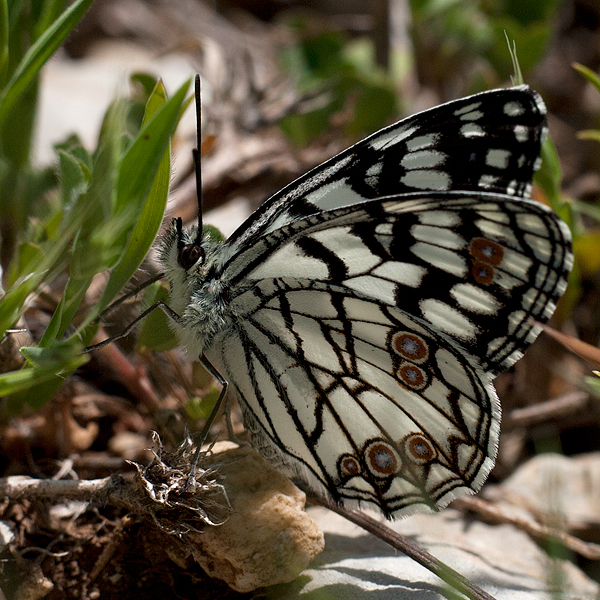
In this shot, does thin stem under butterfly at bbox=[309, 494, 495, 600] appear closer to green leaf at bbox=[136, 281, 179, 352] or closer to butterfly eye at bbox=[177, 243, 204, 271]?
green leaf at bbox=[136, 281, 179, 352]

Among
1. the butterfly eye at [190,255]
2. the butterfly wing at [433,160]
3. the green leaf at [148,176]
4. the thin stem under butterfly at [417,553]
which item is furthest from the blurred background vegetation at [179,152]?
the thin stem under butterfly at [417,553]

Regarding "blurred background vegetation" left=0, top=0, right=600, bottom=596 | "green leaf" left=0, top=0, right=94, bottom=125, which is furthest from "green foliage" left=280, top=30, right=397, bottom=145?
"green leaf" left=0, top=0, right=94, bottom=125

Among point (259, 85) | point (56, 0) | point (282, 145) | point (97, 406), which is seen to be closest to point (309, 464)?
point (97, 406)

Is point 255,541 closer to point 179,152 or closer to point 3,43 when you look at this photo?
point 3,43

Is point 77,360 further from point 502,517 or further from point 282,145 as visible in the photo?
point 282,145

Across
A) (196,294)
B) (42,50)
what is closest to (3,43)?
(42,50)
